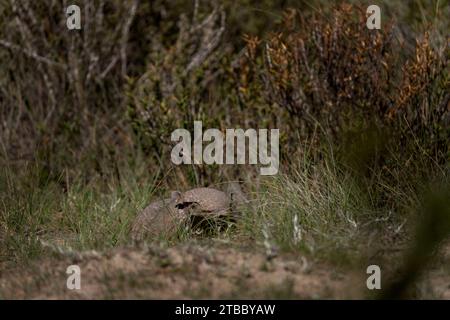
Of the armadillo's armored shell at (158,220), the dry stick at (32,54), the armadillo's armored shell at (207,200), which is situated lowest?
the armadillo's armored shell at (158,220)

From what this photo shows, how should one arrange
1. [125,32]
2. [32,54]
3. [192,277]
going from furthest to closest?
[125,32], [32,54], [192,277]

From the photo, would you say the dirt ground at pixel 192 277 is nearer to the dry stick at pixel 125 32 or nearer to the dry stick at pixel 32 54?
the dry stick at pixel 32 54

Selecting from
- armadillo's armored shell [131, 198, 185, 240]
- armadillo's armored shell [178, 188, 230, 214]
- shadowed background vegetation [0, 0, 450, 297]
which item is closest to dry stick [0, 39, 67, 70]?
shadowed background vegetation [0, 0, 450, 297]

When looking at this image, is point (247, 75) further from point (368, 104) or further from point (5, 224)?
point (5, 224)

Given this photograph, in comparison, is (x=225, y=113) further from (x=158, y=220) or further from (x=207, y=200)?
(x=158, y=220)

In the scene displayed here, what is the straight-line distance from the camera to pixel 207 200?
19.3ft

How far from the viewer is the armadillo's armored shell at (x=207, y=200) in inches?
230

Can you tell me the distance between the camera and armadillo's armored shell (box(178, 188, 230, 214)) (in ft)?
19.2

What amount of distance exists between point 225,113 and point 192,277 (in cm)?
347

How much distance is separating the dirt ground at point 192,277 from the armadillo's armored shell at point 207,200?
1.12 meters

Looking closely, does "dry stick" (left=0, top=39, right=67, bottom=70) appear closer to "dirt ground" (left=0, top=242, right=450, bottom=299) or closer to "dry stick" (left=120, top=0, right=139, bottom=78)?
"dry stick" (left=120, top=0, right=139, bottom=78)

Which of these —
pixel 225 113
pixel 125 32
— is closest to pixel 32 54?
pixel 125 32

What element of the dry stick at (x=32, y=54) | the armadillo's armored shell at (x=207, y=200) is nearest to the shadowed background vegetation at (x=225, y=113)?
the dry stick at (x=32, y=54)
